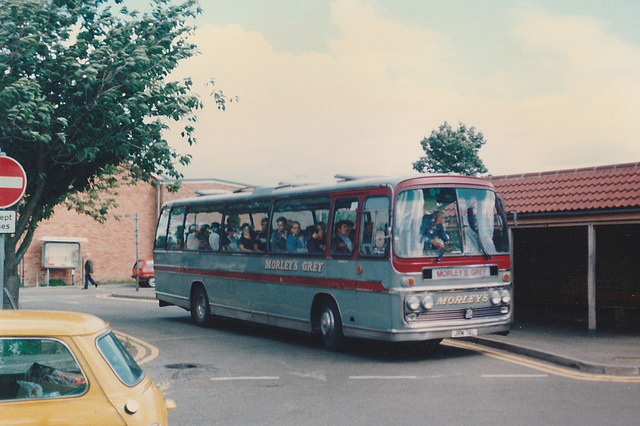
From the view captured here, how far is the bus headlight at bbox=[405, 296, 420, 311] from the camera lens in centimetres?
1130

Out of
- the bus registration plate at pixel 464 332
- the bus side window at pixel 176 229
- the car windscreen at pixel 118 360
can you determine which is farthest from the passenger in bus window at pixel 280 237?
the car windscreen at pixel 118 360

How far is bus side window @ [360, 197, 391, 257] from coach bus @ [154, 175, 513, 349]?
0.02m

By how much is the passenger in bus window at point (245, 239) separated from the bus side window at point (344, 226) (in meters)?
2.92

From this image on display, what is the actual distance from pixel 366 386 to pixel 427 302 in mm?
2274

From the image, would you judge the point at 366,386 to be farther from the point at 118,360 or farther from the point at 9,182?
the point at 118,360

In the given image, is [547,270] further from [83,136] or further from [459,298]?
[83,136]

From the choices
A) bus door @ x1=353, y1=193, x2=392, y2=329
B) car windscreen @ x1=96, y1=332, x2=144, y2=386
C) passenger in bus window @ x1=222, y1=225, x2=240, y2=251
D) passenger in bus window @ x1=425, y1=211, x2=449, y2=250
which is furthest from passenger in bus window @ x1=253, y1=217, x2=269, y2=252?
car windscreen @ x1=96, y1=332, x2=144, y2=386

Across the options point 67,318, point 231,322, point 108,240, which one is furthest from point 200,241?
point 108,240

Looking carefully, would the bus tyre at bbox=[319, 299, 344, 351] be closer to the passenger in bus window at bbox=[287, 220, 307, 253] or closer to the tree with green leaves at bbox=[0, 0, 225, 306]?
the passenger in bus window at bbox=[287, 220, 307, 253]

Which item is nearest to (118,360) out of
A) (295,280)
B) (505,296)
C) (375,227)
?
(375,227)

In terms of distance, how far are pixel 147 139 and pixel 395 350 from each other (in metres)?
6.27

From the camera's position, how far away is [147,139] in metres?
14.6

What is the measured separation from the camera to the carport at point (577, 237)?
14789 millimetres

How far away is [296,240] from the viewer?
13734 mm
